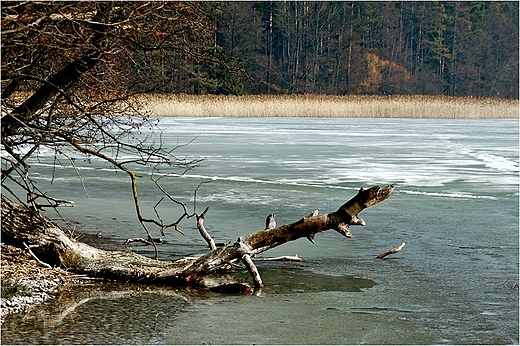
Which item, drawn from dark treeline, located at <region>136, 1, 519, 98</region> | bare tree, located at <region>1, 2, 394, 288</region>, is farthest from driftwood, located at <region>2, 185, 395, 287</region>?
dark treeline, located at <region>136, 1, 519, 98</region>

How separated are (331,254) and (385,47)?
6571cm

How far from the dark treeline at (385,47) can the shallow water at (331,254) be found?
43.3 meters

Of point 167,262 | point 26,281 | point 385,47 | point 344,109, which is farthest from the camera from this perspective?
point 385,47

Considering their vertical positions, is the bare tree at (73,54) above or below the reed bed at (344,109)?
above

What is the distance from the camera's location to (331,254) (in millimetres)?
8266

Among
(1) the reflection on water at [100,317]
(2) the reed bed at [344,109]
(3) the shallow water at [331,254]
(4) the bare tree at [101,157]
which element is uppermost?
(4) the bare tree at [101,157]

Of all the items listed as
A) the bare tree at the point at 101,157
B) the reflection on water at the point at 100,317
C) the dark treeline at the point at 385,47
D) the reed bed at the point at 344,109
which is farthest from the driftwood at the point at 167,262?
the dark treeline at the point at 385,47

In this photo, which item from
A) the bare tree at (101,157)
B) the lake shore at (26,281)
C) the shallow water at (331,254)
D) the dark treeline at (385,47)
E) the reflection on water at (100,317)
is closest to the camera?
the reflection on water at (100,317)

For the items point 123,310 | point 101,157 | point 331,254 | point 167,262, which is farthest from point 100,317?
point 331,254

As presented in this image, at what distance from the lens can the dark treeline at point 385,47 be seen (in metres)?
63.2

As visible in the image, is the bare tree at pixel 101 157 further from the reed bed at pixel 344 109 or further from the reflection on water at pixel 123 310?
the reed bed at pixel 344 109

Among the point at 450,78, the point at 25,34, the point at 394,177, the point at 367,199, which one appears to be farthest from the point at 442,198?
the point at 450,78

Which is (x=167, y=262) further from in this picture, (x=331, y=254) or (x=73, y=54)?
(x=73, y=54)

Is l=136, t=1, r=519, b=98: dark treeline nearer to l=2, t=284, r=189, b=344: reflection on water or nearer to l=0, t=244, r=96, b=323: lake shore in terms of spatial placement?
l=0, t=244, r=96, b=323: lake shore
